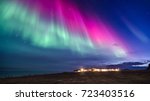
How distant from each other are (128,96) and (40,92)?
2.64m

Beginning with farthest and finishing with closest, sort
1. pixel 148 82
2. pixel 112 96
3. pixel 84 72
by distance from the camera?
pixel 84 72, pixel 148 82, pixel 112 96

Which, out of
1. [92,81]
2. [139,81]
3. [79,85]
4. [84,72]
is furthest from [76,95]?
[84,72]

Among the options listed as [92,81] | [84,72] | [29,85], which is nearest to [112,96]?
[92,81]

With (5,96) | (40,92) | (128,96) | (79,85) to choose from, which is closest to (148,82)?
(128,96)

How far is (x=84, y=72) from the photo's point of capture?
53.9 feet

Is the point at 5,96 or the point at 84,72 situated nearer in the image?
the point at 5,96

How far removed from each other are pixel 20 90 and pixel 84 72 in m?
5.29

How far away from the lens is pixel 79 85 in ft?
38.7

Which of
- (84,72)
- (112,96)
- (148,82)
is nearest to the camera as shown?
(112,96)

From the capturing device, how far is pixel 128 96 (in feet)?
37.2

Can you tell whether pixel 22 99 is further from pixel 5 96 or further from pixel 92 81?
pixel 92 81

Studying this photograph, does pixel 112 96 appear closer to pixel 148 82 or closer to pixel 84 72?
pixel 148 82

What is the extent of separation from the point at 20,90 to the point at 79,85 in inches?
71.8

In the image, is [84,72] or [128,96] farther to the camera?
[84,72]
